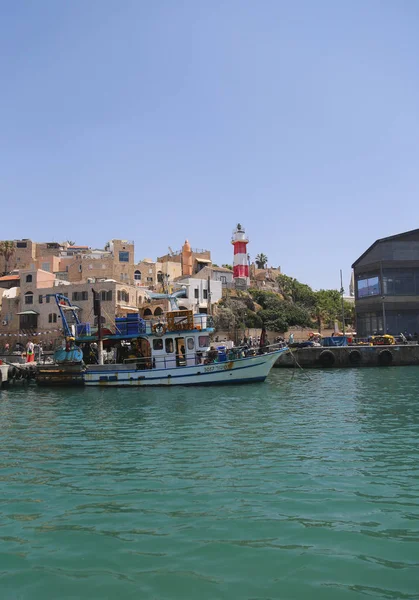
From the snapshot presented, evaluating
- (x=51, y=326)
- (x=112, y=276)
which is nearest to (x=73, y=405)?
(x=51, y=326)

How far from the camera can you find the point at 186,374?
94.0ft

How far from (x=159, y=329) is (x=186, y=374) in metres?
3.15

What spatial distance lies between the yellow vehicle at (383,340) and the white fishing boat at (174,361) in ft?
59.4

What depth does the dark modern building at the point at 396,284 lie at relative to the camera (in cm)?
4719

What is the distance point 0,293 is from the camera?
6106 cm

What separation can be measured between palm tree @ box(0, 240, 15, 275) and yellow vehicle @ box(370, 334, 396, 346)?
56.7 m

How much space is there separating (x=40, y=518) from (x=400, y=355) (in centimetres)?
3860

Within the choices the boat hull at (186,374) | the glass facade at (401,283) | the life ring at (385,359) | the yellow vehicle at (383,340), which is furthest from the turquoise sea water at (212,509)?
the glass facade at (401,283)

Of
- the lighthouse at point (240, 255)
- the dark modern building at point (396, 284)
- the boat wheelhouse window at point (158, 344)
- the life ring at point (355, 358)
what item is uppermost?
the lighthouse at point (240, 255)

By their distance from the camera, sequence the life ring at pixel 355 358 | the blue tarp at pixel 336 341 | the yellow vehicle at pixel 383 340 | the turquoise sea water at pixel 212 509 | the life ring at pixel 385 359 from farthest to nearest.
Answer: the blue tarp at pixel 336 341 < the yellow vehicle at pixel 383 340 < the life ring at pixel 355 358 < the life ring at pixel 385 359 < the turquoise sea water at pixel 212 509

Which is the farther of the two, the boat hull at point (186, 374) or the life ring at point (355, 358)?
the life ring at point (355, 358)

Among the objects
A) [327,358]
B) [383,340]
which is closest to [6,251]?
[327,358]

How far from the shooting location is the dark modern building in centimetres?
4719

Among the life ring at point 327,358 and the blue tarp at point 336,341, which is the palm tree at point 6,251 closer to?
the blue tarp at point 336,341
